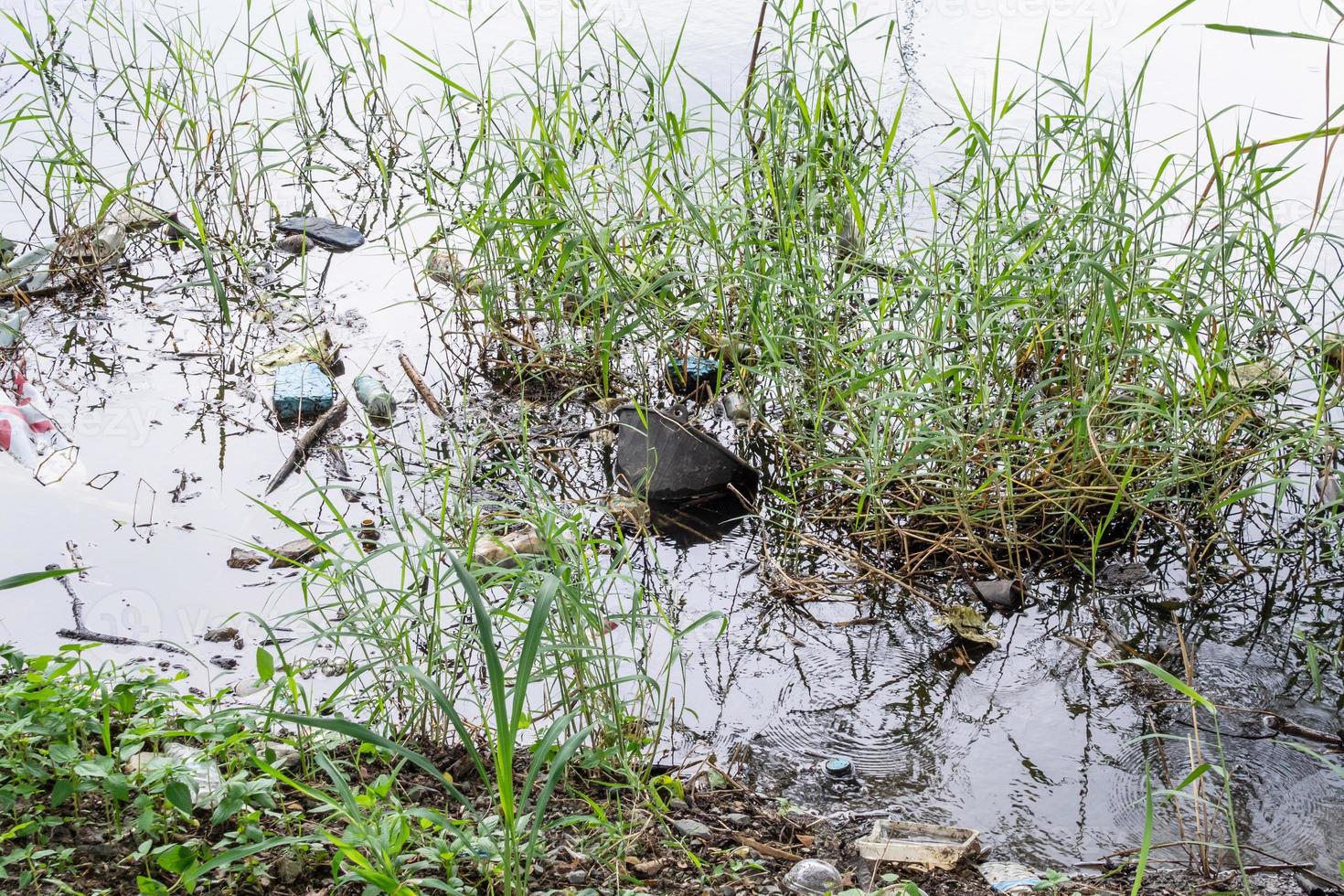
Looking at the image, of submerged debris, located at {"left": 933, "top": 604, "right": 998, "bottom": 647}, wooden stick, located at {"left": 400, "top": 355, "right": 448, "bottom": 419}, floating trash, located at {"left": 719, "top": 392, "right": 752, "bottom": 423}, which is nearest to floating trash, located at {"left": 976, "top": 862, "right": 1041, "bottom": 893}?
submerged debris, located at {"left": 933, "top": 604, "right": 998, "bottom": 647}

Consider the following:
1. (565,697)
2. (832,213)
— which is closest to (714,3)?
(832,213)

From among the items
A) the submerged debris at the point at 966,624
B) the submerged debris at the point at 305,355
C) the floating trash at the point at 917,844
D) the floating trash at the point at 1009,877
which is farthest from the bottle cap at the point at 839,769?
the submerged debris at the point at 305,355

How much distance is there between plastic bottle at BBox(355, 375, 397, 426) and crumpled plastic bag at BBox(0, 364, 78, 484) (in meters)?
0.72

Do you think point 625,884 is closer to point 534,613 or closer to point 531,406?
point 534,613

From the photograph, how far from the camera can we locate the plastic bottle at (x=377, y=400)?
2949 mm

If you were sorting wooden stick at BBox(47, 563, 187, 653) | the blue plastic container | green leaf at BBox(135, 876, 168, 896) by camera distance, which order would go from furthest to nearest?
the blue plastic container → wooden stick at BBox(47, 563, 187, 653) → green leaf at BBox(135, 876, 168, 896)

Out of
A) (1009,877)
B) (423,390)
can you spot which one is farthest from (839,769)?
(423,390)

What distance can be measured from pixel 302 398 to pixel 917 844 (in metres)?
1.95

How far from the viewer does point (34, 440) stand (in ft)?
9.40

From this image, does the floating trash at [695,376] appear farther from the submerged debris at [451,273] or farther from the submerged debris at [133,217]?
the submerged debris at [133,217]

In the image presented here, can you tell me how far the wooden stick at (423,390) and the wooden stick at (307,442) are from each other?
192 mm

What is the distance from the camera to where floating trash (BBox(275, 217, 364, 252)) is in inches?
147

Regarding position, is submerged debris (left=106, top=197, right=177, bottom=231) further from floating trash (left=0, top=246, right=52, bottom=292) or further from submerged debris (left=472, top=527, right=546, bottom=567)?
submerged debris (left=472, top=527, right=546, bottom=567)

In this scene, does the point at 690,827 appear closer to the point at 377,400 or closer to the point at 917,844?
the point at 917,844
